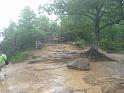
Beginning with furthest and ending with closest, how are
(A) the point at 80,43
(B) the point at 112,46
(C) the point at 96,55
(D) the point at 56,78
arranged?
(B) the point at 112,46
(A) the point at 80,43
(C) the point at 96,55
(D) the point at 56,78

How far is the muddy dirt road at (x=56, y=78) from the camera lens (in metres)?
12.4

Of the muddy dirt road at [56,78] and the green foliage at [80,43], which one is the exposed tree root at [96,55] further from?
the green foliage at [80,43]

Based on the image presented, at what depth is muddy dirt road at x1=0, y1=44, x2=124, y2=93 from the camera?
12.4m

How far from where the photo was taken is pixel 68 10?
25531 millimetres

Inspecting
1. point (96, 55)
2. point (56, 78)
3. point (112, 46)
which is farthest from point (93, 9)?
point (56, 78)

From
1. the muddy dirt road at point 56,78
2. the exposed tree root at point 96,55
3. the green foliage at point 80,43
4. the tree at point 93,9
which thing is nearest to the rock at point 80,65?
the muddy dirt road at point 56,78

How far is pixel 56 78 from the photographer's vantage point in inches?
585

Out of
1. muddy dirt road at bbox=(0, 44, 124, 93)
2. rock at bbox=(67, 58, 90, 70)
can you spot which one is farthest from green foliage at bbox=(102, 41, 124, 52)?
rock at bbox=(67, 58, 90, 70)

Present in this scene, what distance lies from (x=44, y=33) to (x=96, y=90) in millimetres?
16441

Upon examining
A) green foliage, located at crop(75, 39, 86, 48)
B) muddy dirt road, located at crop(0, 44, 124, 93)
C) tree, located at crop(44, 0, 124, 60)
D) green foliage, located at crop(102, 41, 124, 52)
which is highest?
tree, located at crop(44, 0, 124, 60)

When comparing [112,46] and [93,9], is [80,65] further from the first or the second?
[112,46]

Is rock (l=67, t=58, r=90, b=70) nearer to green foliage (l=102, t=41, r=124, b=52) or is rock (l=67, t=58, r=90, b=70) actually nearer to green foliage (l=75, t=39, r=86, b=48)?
green foliage (l=75, t=39, r=86, b=48)

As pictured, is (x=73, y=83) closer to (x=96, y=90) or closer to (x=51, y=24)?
(x=96, y=90)

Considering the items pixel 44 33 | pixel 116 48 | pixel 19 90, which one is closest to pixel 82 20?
pixel 44 33
